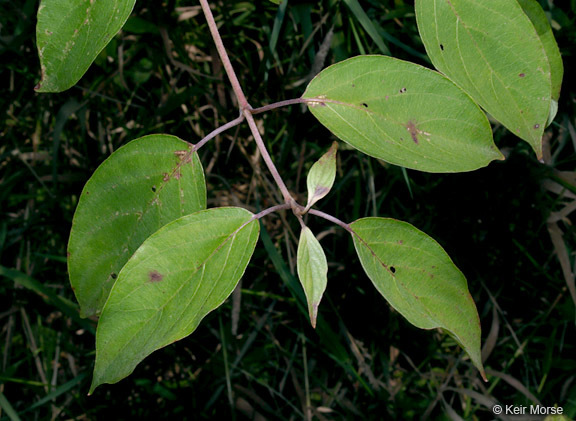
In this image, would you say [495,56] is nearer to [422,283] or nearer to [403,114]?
[403,114]

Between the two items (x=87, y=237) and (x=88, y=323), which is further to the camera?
(x=88, y=323)

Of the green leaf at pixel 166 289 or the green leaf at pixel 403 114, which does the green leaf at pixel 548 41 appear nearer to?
the green leaf at pixel 403 114

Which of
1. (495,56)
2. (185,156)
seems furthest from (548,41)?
(185,156)

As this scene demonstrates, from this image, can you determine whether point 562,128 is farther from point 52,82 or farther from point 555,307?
point 52,82

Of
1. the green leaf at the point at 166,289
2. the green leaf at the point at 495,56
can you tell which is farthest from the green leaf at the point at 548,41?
the green leaf at the point at 166,289

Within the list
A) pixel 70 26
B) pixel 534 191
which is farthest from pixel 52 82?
pixel 534 191

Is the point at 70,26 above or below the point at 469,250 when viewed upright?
above
